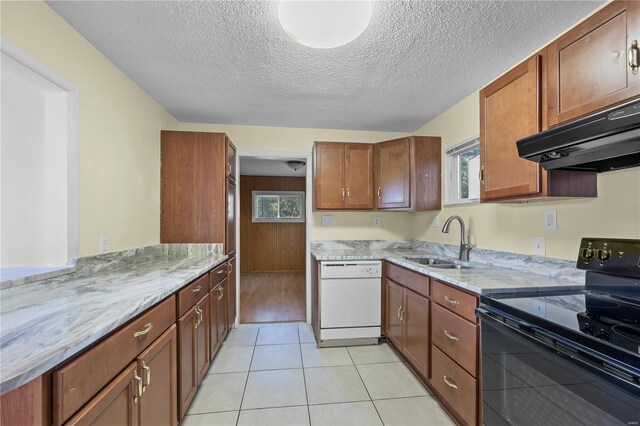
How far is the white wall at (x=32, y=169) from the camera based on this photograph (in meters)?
1.34

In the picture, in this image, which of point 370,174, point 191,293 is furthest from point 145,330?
point 370,174

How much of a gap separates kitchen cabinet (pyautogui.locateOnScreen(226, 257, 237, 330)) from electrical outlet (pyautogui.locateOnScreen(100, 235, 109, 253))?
41.5 inches

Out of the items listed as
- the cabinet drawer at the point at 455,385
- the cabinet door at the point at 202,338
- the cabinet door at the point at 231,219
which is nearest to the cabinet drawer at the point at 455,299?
the cabinet drawer at the point at 455,385

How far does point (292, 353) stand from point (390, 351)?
90 cm

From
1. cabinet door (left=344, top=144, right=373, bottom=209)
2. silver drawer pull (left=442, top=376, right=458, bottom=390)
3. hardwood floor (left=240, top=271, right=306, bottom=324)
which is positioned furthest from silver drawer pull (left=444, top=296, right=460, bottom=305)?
hardwood floor (left=240, top=271, right=306, bottom=324)

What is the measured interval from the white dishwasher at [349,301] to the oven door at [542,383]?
1.35 meters

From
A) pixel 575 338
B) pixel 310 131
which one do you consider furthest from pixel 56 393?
pixel 310 131

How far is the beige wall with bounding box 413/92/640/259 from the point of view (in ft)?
4.23

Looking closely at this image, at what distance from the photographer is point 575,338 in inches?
34.3

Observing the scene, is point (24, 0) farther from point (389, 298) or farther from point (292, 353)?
point (389, 298)

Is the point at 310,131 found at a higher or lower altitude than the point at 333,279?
higher

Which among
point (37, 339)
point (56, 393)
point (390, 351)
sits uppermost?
point (37, 339)

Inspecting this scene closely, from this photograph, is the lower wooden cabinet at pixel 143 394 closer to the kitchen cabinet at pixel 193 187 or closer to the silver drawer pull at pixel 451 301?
the kitchen cabinet at pixel 193 187

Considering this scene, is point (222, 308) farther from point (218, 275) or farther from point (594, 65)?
point (594, 65)
